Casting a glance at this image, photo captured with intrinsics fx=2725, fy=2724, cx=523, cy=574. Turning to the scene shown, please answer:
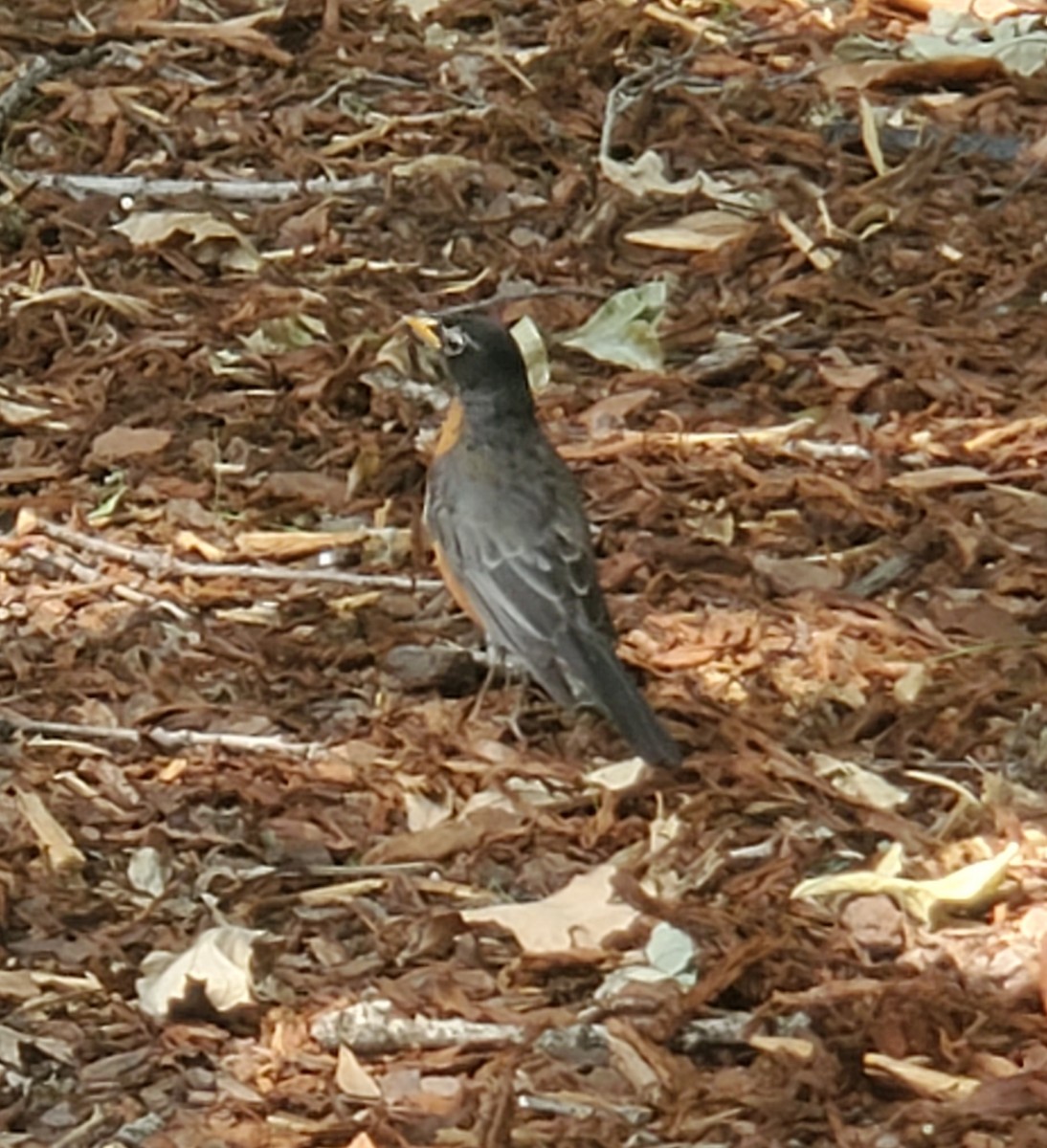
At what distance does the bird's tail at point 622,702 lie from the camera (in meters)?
5.71

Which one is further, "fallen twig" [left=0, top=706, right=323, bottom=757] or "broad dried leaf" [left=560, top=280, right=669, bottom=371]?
"broad dried leaf" [left=560, top=280, right=669, bottom=371]

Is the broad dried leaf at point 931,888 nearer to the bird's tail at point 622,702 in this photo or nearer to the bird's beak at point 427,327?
the bird's tail at point 622,702

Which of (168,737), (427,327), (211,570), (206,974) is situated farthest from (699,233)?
(206,974)

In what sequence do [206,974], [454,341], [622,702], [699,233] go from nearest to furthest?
1. [206,974]
2. [622,702]
3. [454,341]
4. [699,233]

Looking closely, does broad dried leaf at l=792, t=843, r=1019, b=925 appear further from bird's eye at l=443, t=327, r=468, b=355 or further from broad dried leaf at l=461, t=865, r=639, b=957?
bird's eye at l=443, t=327, r=468, b=355

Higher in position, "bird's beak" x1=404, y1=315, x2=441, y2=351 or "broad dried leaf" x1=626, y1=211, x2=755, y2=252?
"bird's beak" x1=404, y1=315, x2=441, y2=351

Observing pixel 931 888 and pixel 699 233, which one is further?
pixel 699 233

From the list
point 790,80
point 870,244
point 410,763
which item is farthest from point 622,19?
point 410,763

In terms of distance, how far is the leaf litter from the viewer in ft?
16.2

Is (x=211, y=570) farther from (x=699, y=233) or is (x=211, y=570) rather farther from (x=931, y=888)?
(x=699, y=233)

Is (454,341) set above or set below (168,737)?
above

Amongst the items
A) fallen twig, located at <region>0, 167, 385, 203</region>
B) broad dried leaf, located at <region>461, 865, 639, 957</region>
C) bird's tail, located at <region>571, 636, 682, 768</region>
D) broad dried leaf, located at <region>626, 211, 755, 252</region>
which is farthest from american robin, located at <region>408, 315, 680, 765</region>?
fallen twig, located at <region>0, 167, 385, 203</region>

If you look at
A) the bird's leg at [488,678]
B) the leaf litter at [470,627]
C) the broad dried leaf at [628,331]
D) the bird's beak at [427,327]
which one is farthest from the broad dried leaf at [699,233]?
the bird's leg at [488,678]

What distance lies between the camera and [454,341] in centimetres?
668
